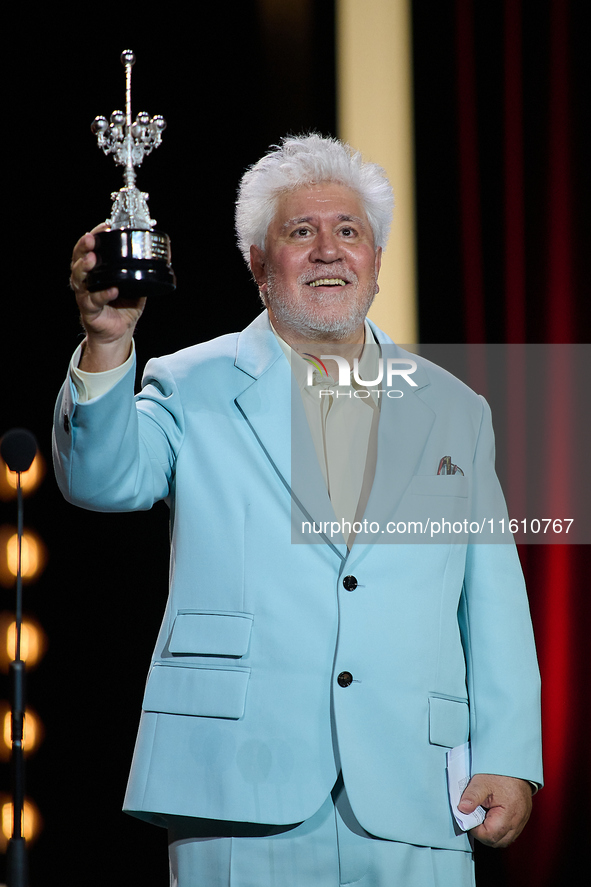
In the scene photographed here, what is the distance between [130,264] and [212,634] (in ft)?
1.93

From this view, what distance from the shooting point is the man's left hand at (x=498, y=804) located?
4.97 ft

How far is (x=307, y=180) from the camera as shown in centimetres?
180

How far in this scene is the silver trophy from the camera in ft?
4.07

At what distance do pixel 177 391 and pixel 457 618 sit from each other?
633mm

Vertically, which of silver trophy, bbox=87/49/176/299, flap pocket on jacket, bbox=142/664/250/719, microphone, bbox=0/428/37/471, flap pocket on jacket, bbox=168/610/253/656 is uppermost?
silver trophy, bbox=87/49/176/299

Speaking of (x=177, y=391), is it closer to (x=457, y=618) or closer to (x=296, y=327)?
(x=296, y=327)

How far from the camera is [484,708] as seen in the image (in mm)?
1598

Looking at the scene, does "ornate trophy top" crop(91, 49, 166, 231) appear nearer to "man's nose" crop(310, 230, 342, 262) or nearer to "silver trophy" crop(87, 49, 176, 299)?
"silver trophy" crop(87, 49, 176, 299)

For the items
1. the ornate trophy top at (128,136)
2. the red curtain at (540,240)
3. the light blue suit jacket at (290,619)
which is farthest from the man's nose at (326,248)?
the red curtain at (540,240)

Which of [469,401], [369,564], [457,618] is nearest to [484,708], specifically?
[457,618]

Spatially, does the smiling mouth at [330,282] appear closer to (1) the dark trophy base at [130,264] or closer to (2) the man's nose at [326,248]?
(2) the man's nose at [326,248]

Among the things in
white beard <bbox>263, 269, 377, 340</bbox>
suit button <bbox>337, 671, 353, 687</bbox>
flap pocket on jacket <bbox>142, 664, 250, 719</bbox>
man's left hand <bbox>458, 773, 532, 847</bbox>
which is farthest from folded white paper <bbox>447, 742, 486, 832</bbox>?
white beard <bbox>263, 269, 377, 340</bbox>

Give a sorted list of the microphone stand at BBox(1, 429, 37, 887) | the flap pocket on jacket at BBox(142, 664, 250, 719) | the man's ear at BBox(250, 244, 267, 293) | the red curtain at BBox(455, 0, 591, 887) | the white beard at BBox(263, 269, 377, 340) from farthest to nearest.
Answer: the red curtain at BBox(455, 0, 591, 887) < the man's ear at BBox(250, 244, 267, 293) < the white beard at BBox(263, 269, 377, 340) < the microphone stand at BBox(1, 429, 37, 887) < the flap pocket on jacket at BBox(142, 664, 250, 719)

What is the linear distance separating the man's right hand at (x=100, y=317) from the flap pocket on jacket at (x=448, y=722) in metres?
0.75
